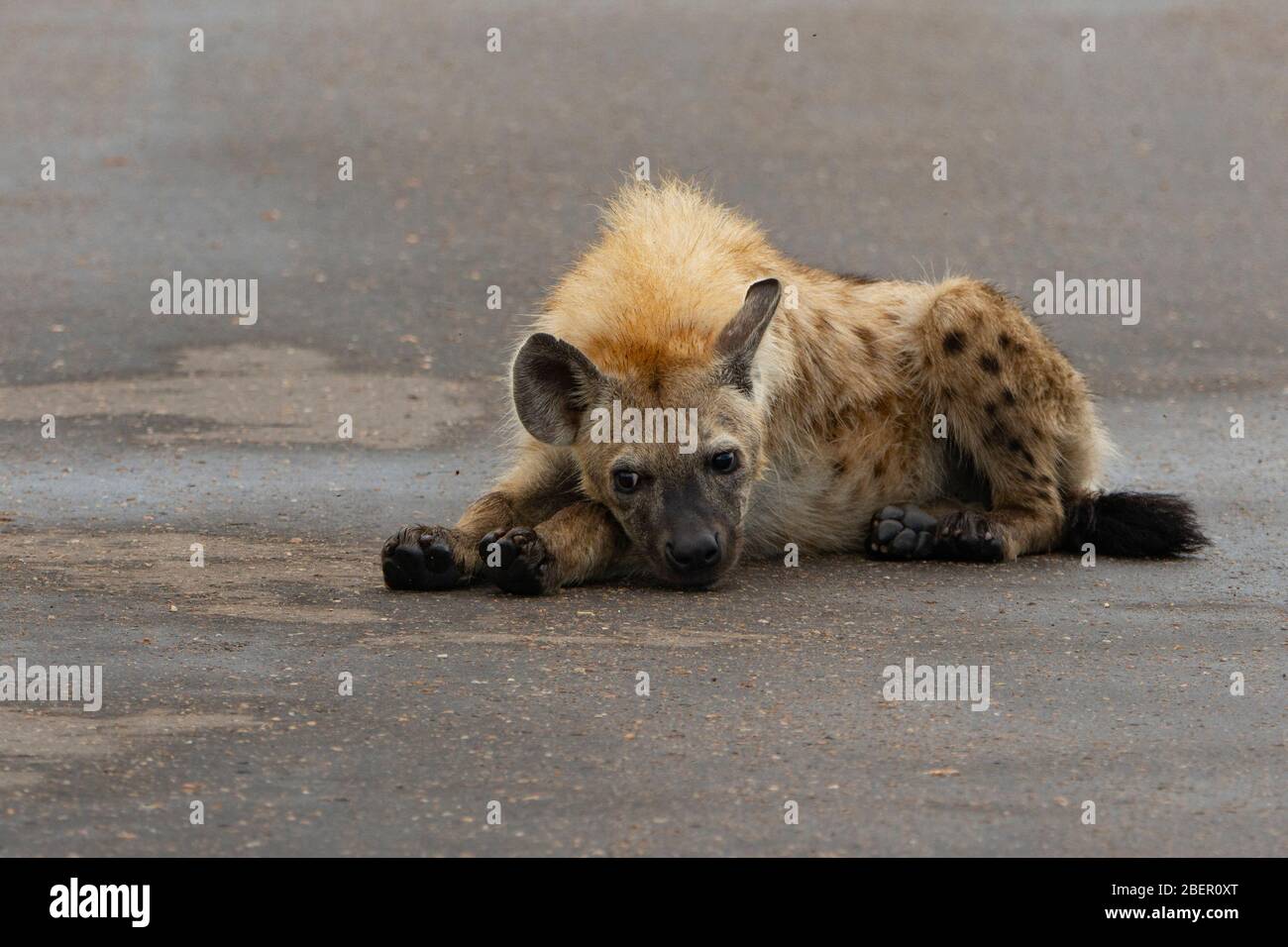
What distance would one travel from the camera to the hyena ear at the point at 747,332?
262 inches

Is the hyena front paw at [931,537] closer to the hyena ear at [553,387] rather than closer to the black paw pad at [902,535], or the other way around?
the black paw pad at [902,535]

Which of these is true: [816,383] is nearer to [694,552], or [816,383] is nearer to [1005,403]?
[1005,403]

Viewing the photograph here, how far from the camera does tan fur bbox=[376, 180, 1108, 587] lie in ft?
22.3

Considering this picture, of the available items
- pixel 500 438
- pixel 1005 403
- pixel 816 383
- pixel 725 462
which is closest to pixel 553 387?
pixel 725 462

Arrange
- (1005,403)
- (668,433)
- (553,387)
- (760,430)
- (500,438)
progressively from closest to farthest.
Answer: (668,433) → (553,387) → (760,430) → (1005,403) → (500,438)

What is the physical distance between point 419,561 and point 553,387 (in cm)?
74

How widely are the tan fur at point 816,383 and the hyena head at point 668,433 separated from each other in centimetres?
3

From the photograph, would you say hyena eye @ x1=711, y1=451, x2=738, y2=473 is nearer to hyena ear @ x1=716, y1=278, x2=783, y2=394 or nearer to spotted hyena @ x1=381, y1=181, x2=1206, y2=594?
spotted hyena @ x1=381, y1=181, x2=1206, y2=594

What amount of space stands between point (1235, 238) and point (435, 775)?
9553 mm

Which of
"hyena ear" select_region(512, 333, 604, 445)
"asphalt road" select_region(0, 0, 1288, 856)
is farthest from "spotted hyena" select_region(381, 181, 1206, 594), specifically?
"asphalt road" select_region(0, 0, 1288, 856)

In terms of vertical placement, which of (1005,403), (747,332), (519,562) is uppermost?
(747,332)

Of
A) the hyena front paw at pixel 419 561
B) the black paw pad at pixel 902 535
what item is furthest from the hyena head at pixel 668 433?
the black paw pad at pixel 902 535

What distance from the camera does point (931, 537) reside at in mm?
7254

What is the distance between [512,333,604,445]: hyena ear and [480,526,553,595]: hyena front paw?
1.46ft
